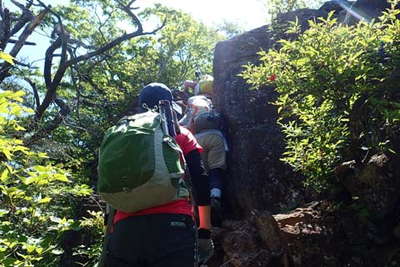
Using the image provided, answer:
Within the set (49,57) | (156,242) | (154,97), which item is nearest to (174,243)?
(156,242)

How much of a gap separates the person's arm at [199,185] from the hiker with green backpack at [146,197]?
11.8 inches

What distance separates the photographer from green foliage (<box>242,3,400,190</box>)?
10.7 ft

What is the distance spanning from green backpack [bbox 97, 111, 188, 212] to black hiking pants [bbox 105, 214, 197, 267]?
0.12m

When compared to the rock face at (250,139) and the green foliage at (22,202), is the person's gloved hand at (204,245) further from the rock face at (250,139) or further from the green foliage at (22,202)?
the rock face at (250,139)

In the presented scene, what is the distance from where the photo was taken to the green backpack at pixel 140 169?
8.12 ft

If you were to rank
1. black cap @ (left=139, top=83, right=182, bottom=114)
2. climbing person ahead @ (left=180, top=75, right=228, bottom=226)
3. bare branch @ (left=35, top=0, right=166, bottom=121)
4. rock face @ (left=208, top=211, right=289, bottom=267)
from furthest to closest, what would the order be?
bare branch @ (left=35, top=0, right=166, bottom=121), climbing person ahead @ (left=180, top=75, right=228, bottom=226), rock face @ (left=208, top=211, right=289, bottom=267), black cap @ (left=139, top=83, right=182, bottom=114)

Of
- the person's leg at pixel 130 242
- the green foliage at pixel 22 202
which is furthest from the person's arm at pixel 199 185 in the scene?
the green foliage at pixel 22 202

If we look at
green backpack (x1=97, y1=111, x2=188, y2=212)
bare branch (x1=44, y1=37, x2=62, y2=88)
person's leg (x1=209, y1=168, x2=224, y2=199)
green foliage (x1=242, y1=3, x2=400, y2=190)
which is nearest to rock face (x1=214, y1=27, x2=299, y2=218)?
person's leg (x1=209, y1=168, x2=224, y2=199)

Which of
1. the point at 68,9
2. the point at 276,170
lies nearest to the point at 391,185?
the point at 276,170

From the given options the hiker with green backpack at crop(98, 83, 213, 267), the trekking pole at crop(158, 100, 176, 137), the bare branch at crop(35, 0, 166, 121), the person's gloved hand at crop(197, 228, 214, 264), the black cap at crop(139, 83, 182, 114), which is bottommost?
the person's gloved hand at crop(197, 228, 214, 264)

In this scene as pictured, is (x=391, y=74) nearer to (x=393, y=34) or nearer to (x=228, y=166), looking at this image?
(x=393, y=34)

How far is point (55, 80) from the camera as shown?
32.4 ft

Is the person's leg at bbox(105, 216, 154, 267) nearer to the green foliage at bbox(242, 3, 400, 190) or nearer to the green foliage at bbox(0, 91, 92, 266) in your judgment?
the green foliage at bbox(0, 91, 92, 266)

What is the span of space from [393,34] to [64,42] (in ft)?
28.2
